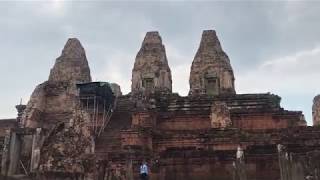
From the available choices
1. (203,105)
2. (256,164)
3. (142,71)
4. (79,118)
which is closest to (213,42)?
(142,71)

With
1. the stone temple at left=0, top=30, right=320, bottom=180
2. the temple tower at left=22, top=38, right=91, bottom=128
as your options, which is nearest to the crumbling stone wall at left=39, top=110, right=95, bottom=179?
the stone temple at left=0, top=30, right=320, bottom=180

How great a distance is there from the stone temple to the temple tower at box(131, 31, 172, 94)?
2.6 inches

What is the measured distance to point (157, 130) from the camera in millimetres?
22000

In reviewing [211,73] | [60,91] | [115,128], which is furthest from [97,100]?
[211,73]

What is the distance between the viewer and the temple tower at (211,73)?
29703 mm

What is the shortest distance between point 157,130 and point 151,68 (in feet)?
31.4

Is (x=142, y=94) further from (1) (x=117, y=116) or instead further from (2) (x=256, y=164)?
(2) (x=256, y=164)

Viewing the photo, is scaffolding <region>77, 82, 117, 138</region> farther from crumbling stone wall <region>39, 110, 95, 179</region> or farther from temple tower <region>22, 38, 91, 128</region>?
crumbling stone wall <region>39, 110, 95, 179</region>

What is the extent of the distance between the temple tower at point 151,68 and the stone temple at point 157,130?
0.21 feet

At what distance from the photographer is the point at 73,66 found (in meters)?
33.7

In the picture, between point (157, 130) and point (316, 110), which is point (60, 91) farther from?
point (316, 110)

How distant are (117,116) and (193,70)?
616 centimetres

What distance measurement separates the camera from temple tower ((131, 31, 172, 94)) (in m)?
30.9

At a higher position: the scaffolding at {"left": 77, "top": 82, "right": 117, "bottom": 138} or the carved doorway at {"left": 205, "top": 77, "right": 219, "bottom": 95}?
the carved doorway at {"left": 205, "top": 77, "right": 219, "bottom": 95}
